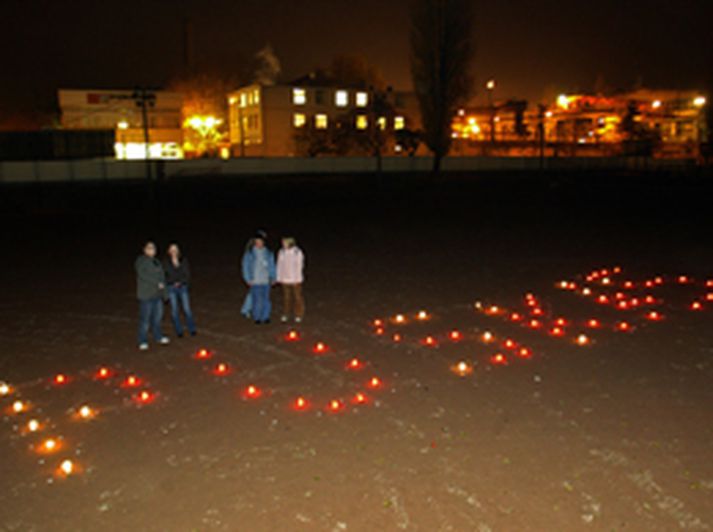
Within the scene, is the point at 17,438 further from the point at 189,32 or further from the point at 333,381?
the point at 189,32

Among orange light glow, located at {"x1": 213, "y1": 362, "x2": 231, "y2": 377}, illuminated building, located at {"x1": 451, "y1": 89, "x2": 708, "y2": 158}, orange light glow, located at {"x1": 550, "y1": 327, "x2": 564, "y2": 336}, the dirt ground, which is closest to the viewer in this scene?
the dirt ground

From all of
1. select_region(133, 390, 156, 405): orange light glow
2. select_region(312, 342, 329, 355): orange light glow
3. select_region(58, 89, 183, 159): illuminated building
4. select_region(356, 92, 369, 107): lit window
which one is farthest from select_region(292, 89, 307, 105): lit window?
select_region(133, 390, 156, 405): orange light glow

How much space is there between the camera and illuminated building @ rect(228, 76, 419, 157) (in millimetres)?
66188

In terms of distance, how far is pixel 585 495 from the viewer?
5.48m

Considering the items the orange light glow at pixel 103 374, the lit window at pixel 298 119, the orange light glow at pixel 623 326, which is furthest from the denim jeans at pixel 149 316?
the lit window at pixel 298 119

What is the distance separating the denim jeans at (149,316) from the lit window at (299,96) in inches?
2409

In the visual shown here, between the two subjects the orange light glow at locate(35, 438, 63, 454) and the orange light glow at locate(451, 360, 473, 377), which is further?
the orange light glow at locate(451, 360, 473, 377)

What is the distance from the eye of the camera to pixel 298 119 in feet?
224

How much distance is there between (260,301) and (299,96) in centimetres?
6082

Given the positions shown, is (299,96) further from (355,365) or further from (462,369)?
(462,369)

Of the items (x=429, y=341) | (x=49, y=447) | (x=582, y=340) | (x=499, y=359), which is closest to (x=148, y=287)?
(x=49, y=447)

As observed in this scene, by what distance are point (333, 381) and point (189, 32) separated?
296ft

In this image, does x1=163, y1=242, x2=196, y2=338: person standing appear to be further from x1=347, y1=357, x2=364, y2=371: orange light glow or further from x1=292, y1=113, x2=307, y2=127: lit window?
x1=292, y1=113, x2=307, y2=127: lit window

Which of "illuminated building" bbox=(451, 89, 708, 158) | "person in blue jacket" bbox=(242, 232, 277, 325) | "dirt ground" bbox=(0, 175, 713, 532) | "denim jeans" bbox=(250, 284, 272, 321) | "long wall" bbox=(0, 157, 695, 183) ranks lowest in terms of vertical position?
"dirt ground" bbox=(0, 175, 713, 532)
